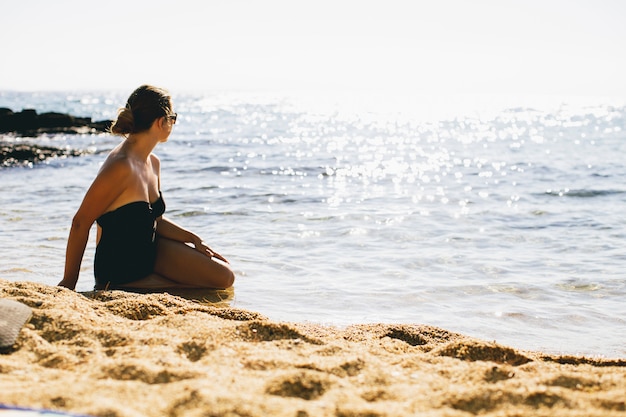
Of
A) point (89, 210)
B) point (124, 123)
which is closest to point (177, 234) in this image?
point (89, 210)

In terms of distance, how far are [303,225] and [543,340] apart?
515 centimetres

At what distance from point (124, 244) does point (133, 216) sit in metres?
0.25

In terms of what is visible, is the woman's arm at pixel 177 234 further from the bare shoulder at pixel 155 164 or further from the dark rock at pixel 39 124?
the dark rock at pixel 39 124

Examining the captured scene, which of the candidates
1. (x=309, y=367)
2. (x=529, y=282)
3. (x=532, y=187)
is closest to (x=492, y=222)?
(x=529, y=282)

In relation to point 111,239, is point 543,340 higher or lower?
lower

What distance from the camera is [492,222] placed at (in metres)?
10.3

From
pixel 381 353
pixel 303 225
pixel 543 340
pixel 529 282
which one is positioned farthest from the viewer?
pixel 303 225

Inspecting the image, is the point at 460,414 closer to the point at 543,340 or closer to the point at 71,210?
the point at 543,340

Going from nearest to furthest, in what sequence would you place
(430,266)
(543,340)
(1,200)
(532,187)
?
(543,340), (430,266), (1,200), (532,187)

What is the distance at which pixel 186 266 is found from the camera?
5910mm

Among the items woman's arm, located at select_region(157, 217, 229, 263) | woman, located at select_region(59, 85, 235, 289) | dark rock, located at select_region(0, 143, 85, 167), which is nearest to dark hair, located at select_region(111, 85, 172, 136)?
woman, located at select_region(59, 85, 235, 289)

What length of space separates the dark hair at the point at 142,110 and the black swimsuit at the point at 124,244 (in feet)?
2.07

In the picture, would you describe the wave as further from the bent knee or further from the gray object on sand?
the gray object on sand

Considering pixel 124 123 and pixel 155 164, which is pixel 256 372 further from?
pixel 155 164
